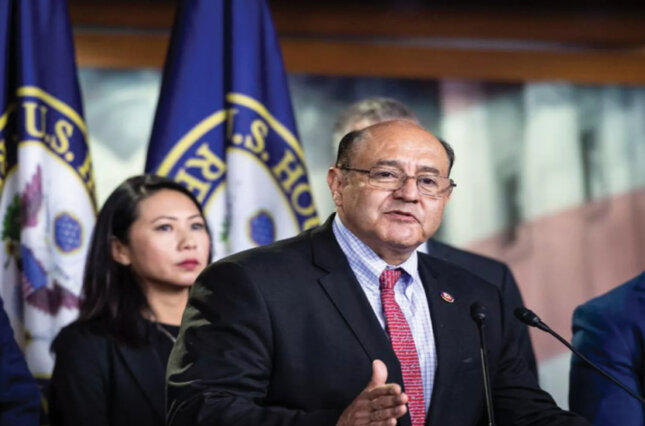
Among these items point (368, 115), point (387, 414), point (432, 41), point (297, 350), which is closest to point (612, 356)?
point (297, 350)

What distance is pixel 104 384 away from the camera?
3092 millimetres

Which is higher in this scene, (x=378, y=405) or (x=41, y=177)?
(x=41, y=177)

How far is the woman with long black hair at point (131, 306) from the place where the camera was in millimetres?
3068

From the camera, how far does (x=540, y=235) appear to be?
4531 mm

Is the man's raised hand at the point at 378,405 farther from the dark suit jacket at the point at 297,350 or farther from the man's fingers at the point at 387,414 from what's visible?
the dark suit jacket at the point at 297,350

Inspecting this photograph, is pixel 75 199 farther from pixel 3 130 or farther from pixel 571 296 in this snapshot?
pixel 571 296

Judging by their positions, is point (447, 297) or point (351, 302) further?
point (447, 297)

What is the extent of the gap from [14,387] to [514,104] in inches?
101

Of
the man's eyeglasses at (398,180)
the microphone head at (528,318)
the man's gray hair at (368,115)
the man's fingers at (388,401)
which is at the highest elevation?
the man's gray hair at (368,115)

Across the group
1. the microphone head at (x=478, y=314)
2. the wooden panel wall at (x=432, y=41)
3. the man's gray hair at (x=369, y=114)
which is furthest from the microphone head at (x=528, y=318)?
the wooden panel wall at (x=432, y=41)

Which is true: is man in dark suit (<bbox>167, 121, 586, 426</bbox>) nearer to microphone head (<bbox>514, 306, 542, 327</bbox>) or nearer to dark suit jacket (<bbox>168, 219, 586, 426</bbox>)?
dark suit jacket (<bbox>168, 219, 586, 426</bbox>)

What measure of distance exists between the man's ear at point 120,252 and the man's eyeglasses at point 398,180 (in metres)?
1.25

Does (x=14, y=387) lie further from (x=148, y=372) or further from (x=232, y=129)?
(x=232, y=129)

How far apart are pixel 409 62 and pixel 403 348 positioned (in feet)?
8.18
